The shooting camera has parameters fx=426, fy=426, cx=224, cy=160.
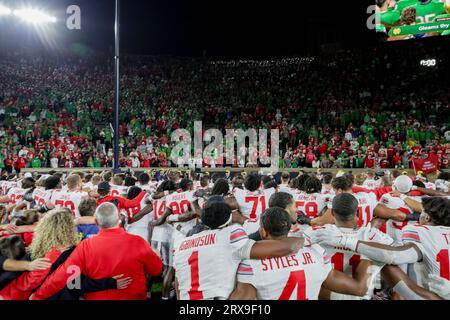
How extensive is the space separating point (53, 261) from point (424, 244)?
112 inches

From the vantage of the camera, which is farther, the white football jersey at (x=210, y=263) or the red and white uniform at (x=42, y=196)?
the red and white uniform at (x=42, y=196)

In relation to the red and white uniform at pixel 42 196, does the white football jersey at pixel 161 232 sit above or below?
below

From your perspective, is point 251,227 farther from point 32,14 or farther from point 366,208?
point 32,14

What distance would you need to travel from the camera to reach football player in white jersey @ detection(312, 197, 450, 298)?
294 centimetres

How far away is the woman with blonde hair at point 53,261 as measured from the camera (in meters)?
3.28

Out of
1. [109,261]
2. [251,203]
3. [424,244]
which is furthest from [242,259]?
[251,203]

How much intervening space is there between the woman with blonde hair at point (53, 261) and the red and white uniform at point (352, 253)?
5.35ft

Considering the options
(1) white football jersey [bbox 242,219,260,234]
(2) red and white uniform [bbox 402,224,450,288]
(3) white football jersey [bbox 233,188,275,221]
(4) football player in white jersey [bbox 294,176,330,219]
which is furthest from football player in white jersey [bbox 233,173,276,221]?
(2) red and white uniform [bbox 402,224,450,288]

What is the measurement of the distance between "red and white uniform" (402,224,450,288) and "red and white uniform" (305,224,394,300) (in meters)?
0.19

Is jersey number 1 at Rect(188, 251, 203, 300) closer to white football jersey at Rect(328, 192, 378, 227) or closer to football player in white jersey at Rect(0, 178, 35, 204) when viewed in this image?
white football jersey at Rect(328, 192, 378, 227)

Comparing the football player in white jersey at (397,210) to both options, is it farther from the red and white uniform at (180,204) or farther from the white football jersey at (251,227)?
the red and white uniform at (180,204)

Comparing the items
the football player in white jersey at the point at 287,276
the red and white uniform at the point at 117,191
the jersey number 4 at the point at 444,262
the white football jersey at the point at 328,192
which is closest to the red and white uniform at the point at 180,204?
the red and white uniform at the point at 117,191

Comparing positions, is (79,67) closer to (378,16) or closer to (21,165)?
(21,165)

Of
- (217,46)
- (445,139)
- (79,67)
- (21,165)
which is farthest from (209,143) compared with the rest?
(217,46)
